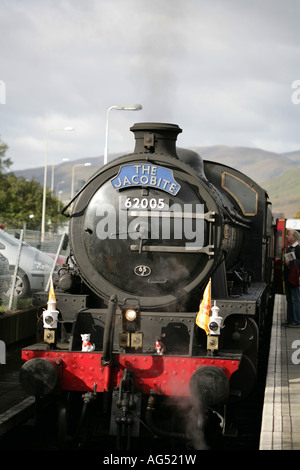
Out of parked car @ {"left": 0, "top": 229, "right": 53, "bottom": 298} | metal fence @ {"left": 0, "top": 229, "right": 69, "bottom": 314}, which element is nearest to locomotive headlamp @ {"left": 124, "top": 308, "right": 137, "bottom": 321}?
metal fence @ {"left": 0, "top": 229, "right": 69, "bottom": 314}

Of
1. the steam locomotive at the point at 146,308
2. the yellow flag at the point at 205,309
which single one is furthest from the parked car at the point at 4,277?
the yellow flag at the point at 205,309

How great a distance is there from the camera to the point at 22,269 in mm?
12031

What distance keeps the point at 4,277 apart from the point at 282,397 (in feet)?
17.8

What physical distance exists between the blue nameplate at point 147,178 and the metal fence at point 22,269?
416 centimetres

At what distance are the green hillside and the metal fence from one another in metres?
112

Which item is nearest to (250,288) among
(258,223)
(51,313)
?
(258,223)

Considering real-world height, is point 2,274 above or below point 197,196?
below

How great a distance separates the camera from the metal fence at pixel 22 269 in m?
10.7

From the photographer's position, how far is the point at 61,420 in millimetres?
5844

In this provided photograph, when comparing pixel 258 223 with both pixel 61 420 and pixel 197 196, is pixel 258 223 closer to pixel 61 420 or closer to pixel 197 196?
pixel 197 196

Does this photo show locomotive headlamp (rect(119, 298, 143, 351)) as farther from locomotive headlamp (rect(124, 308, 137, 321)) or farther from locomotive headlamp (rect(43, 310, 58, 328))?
locomotive headlamp (rect(43, 310, 58, 328))

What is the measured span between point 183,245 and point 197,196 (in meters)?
0.50

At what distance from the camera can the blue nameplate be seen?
6.28 m

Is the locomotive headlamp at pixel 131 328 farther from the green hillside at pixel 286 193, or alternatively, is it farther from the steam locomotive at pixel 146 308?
the green hillside at pixel 286 193
